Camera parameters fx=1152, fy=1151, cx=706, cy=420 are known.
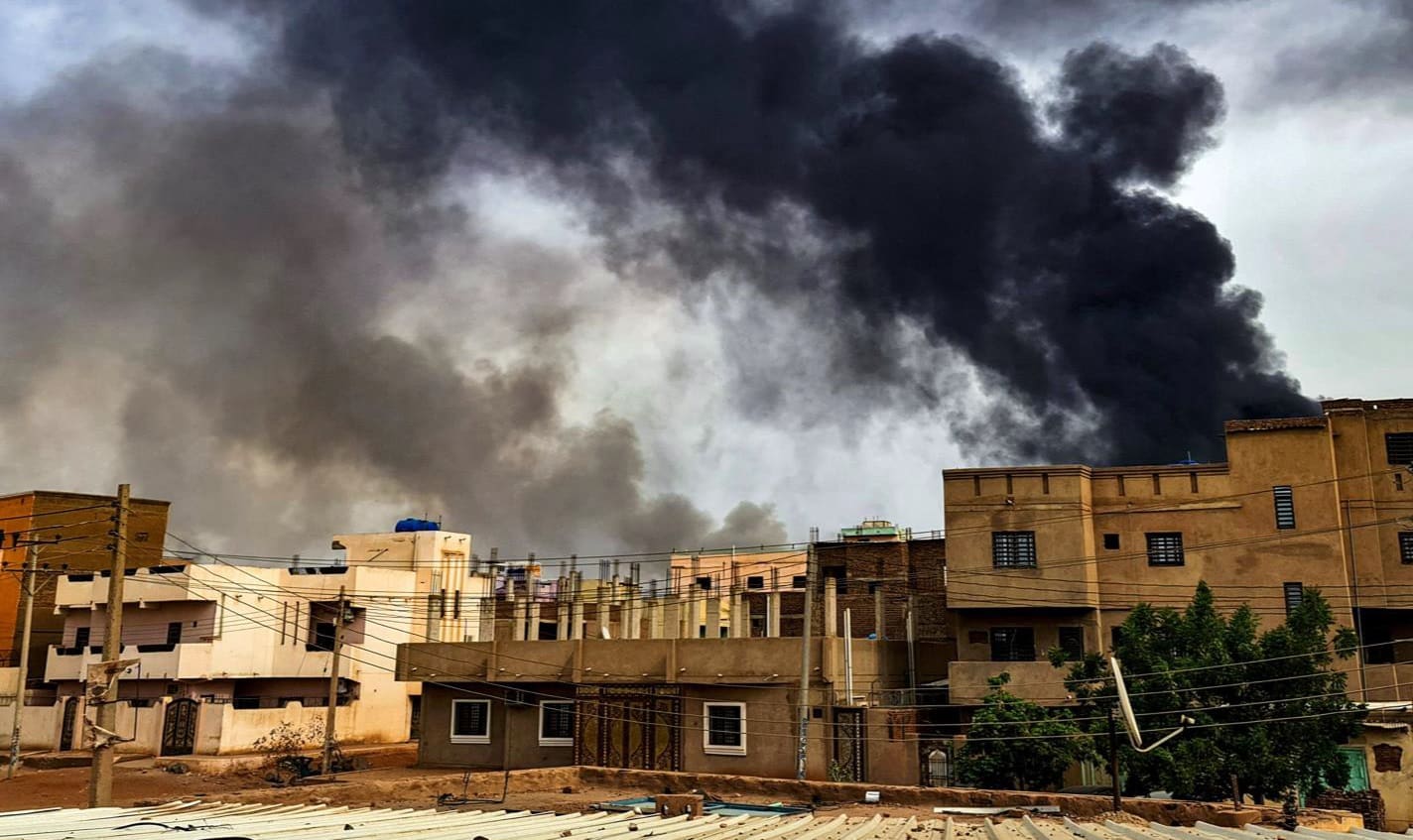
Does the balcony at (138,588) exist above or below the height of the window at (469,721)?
above

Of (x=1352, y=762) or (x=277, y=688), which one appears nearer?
(x=1352, y=762)

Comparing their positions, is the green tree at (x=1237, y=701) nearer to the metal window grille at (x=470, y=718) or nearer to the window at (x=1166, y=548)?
the window at (x=1166, y=548)

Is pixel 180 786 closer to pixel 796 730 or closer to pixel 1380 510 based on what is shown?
pixel 796 730

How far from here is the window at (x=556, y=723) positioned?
4431 cm

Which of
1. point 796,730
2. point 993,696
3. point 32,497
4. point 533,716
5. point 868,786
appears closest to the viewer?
point 868,786

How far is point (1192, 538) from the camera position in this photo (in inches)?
1705

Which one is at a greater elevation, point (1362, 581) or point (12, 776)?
point (1362, 581)

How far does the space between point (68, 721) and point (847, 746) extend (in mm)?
37218

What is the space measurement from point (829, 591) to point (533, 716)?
12664 millimetres

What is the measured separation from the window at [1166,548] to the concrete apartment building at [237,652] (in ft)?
95.5

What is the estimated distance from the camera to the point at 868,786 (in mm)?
28859

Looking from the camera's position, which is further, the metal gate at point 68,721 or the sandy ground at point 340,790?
the metal gate at point 68,721

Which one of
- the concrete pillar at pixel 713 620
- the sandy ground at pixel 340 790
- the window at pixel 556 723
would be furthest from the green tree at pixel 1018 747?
the window at pixel 556 723

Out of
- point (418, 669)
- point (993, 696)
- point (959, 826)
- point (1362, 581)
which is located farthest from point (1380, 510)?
point (418, 669)
